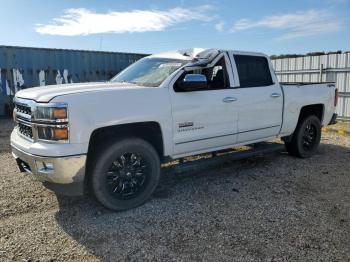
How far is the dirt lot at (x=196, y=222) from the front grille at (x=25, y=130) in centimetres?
95

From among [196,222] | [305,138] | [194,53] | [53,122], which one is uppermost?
[194,53]

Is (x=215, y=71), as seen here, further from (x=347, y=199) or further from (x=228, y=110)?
(x=347, y=199)

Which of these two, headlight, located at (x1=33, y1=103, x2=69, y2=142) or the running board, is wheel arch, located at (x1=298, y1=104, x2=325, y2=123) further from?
headlight, located at (x1=33, y1=103, x2=69, y2=142)

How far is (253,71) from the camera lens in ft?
17.9

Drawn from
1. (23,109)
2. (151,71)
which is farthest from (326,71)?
(23,109)

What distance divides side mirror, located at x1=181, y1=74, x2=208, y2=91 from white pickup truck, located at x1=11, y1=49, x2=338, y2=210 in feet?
0.04

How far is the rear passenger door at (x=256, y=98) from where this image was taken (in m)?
5.12

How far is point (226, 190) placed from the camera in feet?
16.0

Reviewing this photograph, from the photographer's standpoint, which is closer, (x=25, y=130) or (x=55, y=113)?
(x=55, y=113)

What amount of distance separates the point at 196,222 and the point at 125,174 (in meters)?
1.01

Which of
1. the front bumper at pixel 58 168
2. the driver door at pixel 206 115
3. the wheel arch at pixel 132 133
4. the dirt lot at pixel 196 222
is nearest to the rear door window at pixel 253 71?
the driver door at pixel 206 115

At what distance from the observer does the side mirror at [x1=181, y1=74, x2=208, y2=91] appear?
Result: 13.9 feet

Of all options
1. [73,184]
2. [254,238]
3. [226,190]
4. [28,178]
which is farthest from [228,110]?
[28,178]

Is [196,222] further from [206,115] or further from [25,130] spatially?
[25,130]
